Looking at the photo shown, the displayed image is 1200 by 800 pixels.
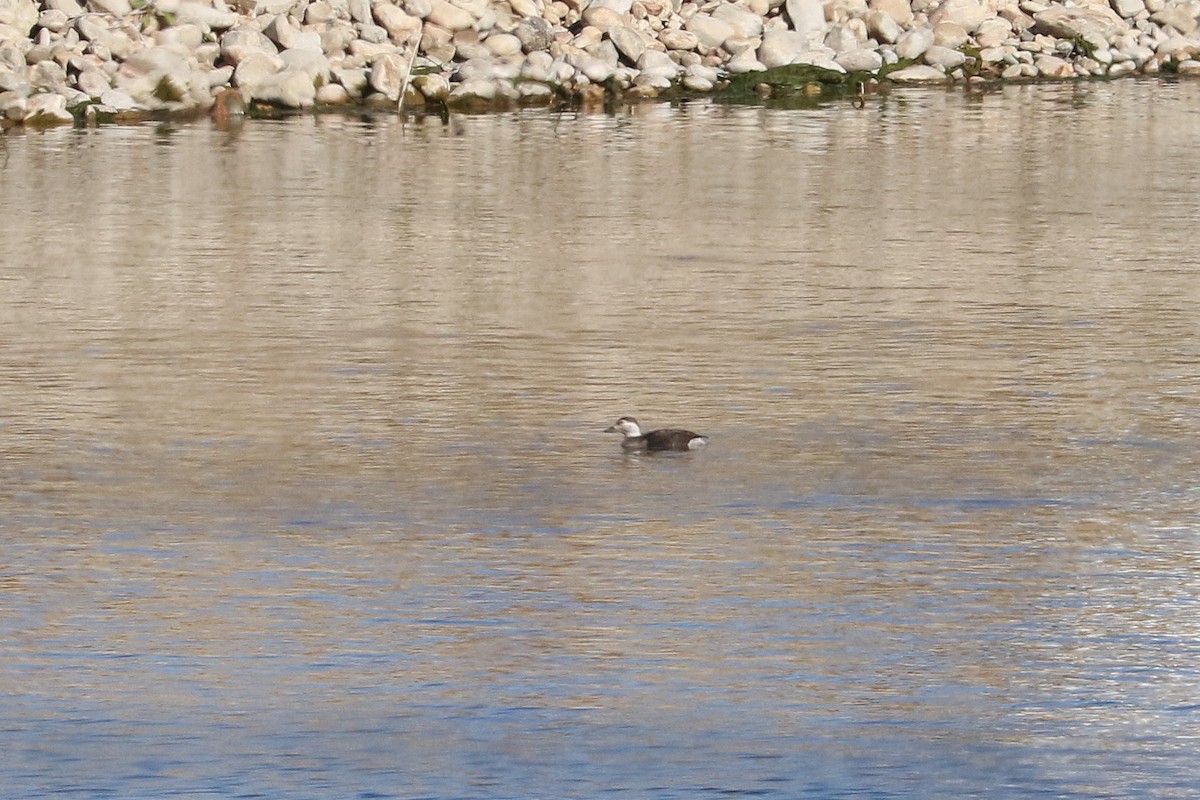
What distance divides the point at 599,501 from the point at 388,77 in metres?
21.1

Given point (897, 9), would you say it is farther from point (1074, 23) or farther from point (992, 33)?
point (1074, 23)

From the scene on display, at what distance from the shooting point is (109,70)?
30297 mm

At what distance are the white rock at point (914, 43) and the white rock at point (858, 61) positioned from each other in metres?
1.13

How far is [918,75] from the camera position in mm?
34344

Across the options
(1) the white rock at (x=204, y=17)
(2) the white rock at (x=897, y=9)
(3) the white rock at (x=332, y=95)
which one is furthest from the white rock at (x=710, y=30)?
(1) the white rock at (x=204, y=17)

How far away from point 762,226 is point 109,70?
13649 millimetres

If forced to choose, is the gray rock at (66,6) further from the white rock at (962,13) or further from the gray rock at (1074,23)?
the gray rock at (1074,23)

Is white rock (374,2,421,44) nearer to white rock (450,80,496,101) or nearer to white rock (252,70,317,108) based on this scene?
white rock (450,80,496,101)

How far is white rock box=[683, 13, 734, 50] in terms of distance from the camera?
34.1 m

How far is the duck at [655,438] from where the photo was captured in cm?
1096

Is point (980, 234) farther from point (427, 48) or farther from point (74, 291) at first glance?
point (427, 48)

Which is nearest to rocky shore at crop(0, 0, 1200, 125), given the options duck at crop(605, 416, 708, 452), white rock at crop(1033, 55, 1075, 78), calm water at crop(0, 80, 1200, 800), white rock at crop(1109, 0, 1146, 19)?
white rock at crop(1033, 55, 1075, 78)

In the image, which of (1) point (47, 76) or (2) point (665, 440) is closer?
(2) point (665, 440)

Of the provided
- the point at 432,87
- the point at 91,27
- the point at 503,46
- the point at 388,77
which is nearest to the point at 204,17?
the point at 91,27
